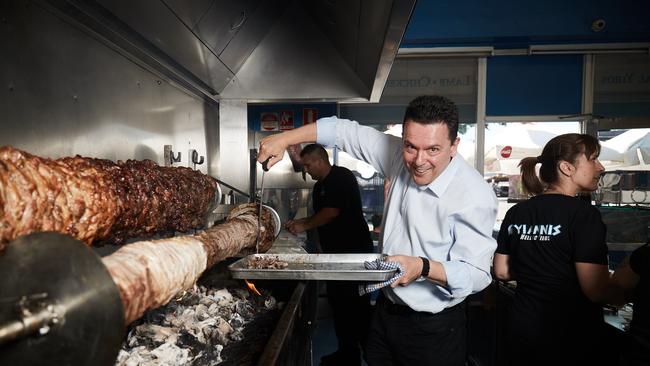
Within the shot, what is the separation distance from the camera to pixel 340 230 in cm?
423

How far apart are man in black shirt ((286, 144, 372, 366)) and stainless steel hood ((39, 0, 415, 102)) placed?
97cm

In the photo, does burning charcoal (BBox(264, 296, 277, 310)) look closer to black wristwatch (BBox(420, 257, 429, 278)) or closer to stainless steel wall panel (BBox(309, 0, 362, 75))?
black wristwatch (BBox(420, 257, 429, 278))

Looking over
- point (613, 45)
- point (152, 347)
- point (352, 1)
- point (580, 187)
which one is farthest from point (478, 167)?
point (152, 347)

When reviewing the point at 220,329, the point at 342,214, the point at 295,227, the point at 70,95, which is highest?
the point at 70,95

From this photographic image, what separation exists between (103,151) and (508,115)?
17.4ft

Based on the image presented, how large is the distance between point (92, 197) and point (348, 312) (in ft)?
11.0

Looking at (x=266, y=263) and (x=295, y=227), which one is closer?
(x=266, y=263)

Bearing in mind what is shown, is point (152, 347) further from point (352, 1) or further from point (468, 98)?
point (468, 98)

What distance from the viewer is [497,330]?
142 inches

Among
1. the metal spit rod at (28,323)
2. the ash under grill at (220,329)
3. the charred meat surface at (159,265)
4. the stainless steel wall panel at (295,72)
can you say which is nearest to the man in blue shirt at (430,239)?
the ash under grill at (220,329)

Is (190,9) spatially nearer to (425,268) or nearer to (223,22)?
(223,22)

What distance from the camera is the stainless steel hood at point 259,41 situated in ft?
5.58

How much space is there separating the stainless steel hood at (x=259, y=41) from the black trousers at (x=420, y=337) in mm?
1436

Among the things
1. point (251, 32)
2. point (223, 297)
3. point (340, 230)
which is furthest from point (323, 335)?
point (251, 32)
